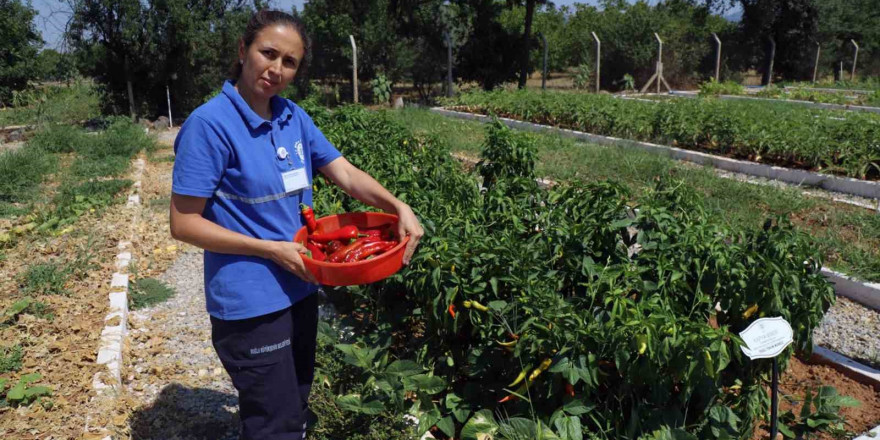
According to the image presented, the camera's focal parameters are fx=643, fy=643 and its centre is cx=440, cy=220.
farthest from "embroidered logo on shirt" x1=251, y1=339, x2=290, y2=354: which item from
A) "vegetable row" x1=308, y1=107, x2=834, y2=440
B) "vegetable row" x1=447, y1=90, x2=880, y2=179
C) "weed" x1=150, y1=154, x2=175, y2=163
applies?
"weed" x1=150, y1=154, x2=175, y2=163

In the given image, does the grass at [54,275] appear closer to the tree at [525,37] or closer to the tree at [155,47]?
the tree at [155,47]

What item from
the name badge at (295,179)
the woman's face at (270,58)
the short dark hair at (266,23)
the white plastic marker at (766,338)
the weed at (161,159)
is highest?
the short dark hair at (266,23)

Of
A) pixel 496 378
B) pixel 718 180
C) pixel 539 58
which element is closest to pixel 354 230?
pixel 496 378

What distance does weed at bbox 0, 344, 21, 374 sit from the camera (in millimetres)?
3217

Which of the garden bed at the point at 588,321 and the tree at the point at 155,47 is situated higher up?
the tree at the point at 155,47

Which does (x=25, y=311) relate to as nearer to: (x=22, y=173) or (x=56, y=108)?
(x=22, y=173)

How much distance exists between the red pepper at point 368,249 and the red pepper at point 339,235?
0.05 meters

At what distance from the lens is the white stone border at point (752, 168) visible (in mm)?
6672

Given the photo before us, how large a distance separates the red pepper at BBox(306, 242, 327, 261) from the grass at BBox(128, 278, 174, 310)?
282 centimetres

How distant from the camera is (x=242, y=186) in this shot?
1912mm

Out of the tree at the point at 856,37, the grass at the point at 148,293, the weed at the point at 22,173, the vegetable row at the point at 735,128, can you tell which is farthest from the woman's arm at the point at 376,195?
the tree at the point at 856,37

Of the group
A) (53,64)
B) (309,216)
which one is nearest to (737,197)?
(309,216)

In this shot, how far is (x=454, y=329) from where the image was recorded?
260 cm

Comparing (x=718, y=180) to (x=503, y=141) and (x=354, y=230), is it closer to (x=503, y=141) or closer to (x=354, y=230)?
(x=503, y=141)
